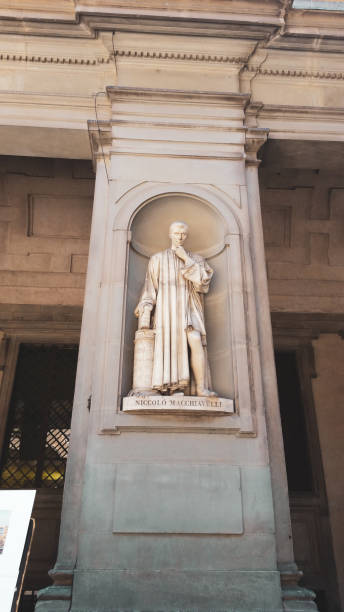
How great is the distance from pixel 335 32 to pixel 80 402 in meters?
6.98

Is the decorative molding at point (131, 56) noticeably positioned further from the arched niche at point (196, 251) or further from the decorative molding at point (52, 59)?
the arched niche at point (196, 251)

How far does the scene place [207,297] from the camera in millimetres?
6730

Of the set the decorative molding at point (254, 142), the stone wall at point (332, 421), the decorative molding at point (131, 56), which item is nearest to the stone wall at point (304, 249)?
the stone wall at point (332, 421)

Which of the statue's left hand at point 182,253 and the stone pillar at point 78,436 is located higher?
the statue's left hand at point 182,253

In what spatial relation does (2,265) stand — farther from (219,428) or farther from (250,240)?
(219,428)

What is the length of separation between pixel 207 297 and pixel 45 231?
5461mm

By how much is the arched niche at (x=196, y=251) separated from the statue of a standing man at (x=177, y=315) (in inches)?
7.7

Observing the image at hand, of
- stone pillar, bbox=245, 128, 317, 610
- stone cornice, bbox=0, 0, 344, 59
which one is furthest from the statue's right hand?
stone cornice, bbox=0, 0, 344, 59

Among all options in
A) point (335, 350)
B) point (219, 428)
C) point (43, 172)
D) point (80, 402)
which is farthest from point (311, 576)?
point (43, 172)

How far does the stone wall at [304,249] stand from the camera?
10945mm

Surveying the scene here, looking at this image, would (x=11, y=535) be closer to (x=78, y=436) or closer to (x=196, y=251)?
(x=78, y=436)

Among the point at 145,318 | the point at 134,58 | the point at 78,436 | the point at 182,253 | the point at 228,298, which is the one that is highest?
the point at 134,58

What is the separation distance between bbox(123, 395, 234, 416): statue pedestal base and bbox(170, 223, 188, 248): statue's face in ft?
7.22

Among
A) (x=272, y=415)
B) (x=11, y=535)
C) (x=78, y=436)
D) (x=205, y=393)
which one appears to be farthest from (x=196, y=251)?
(x=11, y=535)
